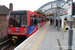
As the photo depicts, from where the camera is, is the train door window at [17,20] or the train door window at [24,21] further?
the train door window at [17,20]

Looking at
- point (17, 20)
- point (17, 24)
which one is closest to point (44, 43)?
point (17, 24)

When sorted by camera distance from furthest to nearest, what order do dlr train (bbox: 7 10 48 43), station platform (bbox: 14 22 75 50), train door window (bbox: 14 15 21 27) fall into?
train door window (bbox: 14 15 21 27) → dlr train (bbox: 7 10 48 43) → station platform (bbox: 14 22 75 50)

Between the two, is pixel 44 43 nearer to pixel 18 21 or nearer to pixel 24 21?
pixel 24 21

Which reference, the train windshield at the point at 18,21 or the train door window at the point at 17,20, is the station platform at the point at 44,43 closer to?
the train windshield at the point at 18,21

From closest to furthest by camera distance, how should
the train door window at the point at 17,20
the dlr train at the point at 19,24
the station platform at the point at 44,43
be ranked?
the station platform at the point at 44,43 → the dlr train at the point at 19,24 → the train door window at the point at 17,20

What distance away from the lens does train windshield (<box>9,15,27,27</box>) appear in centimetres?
818

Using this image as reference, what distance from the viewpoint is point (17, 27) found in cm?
823

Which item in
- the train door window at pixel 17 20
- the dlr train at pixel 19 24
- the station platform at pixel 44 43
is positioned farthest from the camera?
the train door window at pixel 17 20

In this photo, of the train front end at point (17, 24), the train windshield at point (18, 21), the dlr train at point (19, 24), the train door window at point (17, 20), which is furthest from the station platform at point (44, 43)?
the train door window at point (17, 20)

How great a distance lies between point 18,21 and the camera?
8.30m

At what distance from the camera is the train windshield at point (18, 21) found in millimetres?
8180

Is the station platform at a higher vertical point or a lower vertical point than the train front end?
lower

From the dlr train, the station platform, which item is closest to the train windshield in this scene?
the dlr train

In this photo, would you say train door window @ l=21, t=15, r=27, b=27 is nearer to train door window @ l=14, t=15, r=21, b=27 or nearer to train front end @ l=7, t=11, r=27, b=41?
train front end @ l=7, t=11, r=27, b=41
